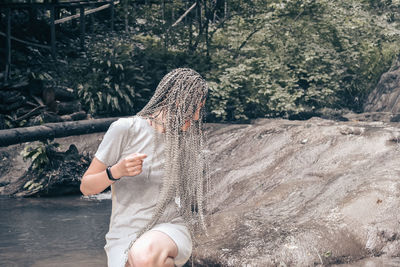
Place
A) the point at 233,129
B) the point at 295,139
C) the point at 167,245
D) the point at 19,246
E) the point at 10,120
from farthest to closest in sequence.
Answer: the point at 10,120 → the point at 233,129 → the point at 295,139 → the point at 19,246 → the point at 167,245

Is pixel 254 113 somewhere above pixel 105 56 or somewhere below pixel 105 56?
below

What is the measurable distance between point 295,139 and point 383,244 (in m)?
3.81

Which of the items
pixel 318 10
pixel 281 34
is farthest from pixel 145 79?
pixel 318 10

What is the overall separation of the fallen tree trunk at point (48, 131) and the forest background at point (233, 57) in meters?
2.62

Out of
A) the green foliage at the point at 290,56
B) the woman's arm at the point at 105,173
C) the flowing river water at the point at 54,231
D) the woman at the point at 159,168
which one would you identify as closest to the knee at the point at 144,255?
the woman at the point at 159,168

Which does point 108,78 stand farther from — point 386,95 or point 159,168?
point 159,168

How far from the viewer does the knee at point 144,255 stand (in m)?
2.49

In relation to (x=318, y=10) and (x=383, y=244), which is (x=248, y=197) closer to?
(x=383, y=244)

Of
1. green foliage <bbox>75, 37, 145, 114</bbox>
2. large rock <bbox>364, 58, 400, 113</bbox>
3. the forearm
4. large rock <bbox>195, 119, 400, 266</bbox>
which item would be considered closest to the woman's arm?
the forearm

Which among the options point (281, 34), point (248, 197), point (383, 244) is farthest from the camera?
point (281, 34)

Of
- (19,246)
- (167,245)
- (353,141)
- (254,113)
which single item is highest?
(167,245)

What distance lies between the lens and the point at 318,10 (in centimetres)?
1527

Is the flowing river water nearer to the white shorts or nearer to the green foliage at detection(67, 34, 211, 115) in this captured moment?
the white shorts

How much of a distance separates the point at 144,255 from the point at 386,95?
48.5ft
